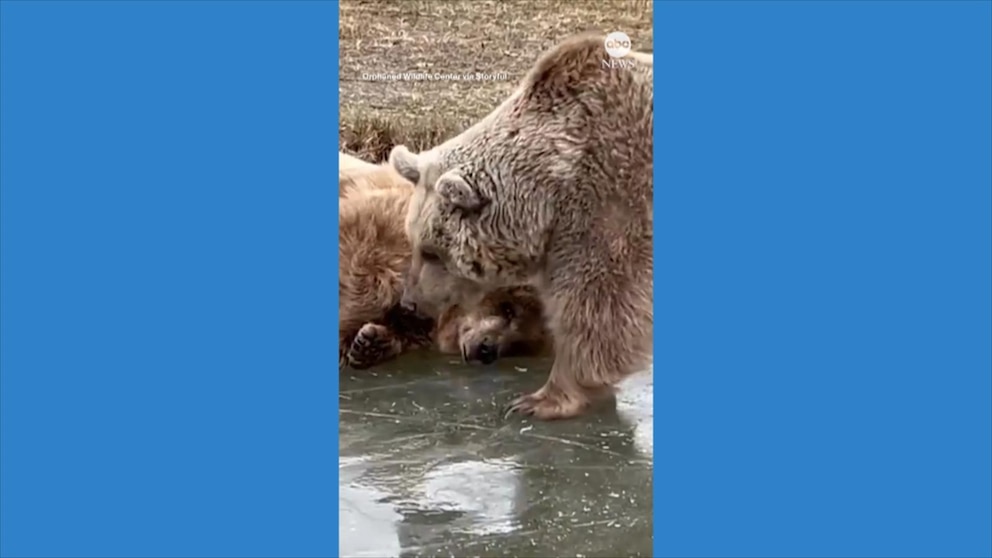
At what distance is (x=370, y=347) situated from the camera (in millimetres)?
4875

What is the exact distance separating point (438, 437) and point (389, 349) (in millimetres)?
469

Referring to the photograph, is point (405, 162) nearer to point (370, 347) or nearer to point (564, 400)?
point (370, 347)

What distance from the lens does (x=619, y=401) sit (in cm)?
468

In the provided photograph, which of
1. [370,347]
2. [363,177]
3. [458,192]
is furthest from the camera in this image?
[370,347]

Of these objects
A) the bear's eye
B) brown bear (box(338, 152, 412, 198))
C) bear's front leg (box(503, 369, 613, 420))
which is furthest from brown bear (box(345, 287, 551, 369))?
brown bear (box(338, 152, 412, 198))

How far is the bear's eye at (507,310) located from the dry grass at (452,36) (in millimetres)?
933

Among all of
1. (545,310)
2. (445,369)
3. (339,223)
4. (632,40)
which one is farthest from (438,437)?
(632,40)

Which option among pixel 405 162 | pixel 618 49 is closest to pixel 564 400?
pixel 405 162

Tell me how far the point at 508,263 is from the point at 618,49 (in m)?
0.97

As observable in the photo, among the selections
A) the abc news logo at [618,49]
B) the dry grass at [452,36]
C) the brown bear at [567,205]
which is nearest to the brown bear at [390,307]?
the brown bear at [567,205]

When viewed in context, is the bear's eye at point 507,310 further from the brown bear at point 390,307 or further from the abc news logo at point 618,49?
the abc news logo at point 618,49

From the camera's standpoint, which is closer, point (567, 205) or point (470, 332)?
point (567, 205)

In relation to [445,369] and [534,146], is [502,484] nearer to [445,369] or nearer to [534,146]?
[445,369]

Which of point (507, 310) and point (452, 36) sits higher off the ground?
point (452, 36)
